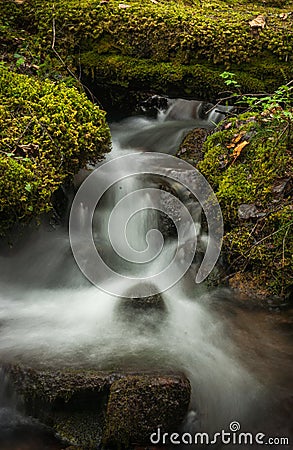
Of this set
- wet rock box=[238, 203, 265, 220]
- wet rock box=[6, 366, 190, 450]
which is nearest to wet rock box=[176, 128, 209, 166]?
wet rock box=[238, 203, 265, 220]

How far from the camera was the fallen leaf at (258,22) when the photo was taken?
5555 mm

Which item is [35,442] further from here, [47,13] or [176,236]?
[47,13]

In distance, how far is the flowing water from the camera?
366 centimetres

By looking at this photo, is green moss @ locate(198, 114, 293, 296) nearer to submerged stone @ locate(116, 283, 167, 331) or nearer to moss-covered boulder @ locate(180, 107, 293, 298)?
moss-covered boulder @ locate(180, 107, 293, 298)

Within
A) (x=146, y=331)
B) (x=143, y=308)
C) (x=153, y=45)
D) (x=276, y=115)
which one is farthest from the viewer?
(x=153, y=45)

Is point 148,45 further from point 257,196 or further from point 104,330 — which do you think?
point 104,330

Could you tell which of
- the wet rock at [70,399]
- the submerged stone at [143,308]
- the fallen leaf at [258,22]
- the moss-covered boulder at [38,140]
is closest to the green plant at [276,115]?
the fallen leaf at [258,22]

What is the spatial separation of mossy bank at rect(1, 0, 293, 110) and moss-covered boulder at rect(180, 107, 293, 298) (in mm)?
639

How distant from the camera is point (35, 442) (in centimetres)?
346

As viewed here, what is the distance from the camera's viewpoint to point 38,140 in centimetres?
445

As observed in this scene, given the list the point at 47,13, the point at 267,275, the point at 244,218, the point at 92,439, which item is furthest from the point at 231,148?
the point at 92,439

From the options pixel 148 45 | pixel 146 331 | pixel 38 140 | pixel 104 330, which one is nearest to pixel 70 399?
pixel 104 330

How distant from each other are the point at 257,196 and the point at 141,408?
102 inches

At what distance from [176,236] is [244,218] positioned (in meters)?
0.87
